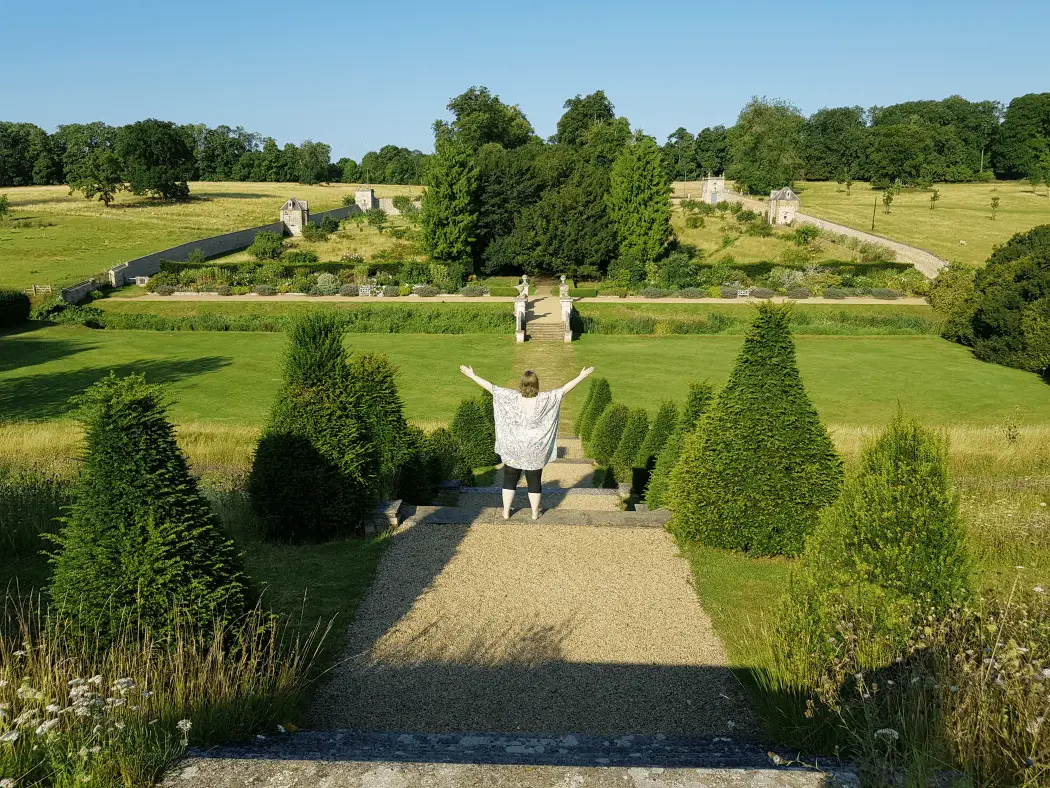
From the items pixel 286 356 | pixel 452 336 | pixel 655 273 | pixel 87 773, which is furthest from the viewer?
pixel 655 273

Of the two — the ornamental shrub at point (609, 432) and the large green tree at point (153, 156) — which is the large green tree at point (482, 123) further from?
the ornamental shrub at point (609, 432)

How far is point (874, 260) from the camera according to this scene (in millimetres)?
43688

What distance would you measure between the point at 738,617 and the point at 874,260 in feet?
142

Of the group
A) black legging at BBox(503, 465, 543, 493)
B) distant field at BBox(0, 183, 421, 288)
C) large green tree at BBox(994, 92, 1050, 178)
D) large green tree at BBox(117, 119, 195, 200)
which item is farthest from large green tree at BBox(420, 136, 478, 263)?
large green tree at BBox(994, 92, 1050, 178)

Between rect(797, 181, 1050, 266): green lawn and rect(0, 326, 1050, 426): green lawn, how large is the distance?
21344mm

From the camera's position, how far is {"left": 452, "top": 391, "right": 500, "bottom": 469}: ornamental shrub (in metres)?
13.7

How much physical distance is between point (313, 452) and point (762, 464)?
4.73 metres

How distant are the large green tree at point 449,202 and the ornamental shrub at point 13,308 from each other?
2077cm

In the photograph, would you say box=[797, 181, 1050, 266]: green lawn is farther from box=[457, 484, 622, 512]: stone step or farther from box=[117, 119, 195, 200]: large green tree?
box=[117, 119, 195, 200]: large green tree

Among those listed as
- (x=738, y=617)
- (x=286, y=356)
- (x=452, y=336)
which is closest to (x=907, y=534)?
(x=738, y=617)

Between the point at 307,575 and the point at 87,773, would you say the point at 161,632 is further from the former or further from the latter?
the point at 307,575

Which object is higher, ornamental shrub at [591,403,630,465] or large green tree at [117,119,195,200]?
large green tree at [117,119,195,200]

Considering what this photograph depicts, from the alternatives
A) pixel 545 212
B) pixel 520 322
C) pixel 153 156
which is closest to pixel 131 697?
pixel 520 322

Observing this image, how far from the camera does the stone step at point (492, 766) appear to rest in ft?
9.99
